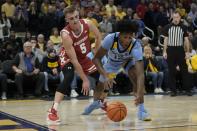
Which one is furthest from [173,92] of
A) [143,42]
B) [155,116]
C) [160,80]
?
[155,116]

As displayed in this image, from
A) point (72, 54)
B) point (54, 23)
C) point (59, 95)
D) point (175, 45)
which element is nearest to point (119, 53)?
point (72, 54)

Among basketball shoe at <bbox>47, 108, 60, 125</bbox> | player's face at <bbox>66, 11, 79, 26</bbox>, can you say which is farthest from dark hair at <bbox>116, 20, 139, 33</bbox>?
basketball shoe at <bbox>47, 108, 60, 125</bbox>

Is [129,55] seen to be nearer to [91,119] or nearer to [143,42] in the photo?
[91,119]

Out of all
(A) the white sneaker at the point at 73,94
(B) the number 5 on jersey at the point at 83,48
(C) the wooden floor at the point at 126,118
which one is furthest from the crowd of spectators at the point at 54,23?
(B) the number 5 on jersey at the point at 83,48

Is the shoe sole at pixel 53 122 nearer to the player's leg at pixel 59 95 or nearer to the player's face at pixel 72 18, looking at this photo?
the player's leg at pixel 59 95

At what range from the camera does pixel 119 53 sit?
7.70 m

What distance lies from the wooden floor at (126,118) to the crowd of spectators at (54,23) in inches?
62.5

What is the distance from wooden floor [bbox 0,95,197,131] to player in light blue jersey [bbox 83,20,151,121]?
1.25 ft

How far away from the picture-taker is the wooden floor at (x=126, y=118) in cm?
718

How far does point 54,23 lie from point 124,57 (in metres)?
8.03

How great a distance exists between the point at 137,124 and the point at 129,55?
1.10 meters

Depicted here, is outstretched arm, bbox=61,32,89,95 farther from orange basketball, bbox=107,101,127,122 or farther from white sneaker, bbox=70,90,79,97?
white sneaker, bbox=70,90,79,97

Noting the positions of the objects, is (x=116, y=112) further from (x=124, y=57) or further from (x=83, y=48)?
(x=83, y=48)

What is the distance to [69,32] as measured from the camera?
766 centimetres
